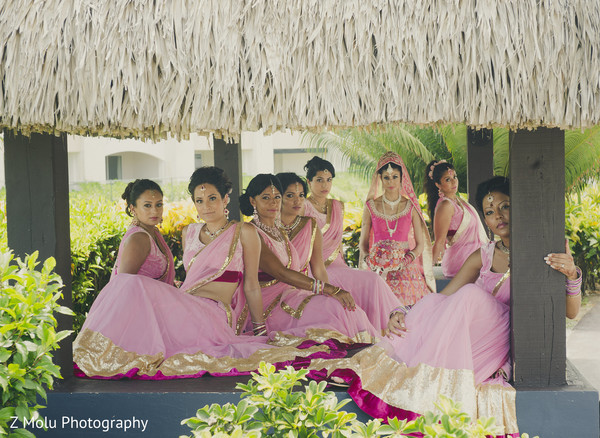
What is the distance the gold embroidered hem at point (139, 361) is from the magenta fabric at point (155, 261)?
2.55 ft

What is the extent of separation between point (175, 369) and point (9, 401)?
1362mm

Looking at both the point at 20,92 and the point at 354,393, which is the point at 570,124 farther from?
the point at 20,92

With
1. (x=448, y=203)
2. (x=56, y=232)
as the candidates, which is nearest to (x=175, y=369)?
(x=56, y=232)

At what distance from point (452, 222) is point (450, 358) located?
3.16 m

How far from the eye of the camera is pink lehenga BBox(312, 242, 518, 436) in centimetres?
336

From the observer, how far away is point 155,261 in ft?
15.6

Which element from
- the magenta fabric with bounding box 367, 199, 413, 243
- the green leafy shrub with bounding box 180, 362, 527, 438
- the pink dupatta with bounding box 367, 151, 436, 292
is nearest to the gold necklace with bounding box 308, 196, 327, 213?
the magenta fabric with bounding box 367, 199, 413, 243

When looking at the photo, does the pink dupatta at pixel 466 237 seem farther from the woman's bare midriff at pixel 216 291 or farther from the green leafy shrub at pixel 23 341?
the green leafy shrub at pixel 23 341

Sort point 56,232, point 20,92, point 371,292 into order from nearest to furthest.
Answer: point 20,92 → point 56,232 → point 371,292

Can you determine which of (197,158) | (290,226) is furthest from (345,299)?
(197,158)

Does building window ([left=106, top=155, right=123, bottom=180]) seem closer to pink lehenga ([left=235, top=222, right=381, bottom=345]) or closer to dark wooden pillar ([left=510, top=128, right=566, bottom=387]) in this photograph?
pink lehenga ([left=235, top=222, right=381, bottom=345])

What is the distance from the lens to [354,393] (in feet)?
11.4

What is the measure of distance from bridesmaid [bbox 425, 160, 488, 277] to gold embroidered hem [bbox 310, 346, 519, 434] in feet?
9.92

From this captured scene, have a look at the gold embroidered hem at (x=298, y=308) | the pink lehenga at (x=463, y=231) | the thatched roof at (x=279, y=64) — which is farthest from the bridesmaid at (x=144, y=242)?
Answer: the pink lehenga at (x=463, y=231)
